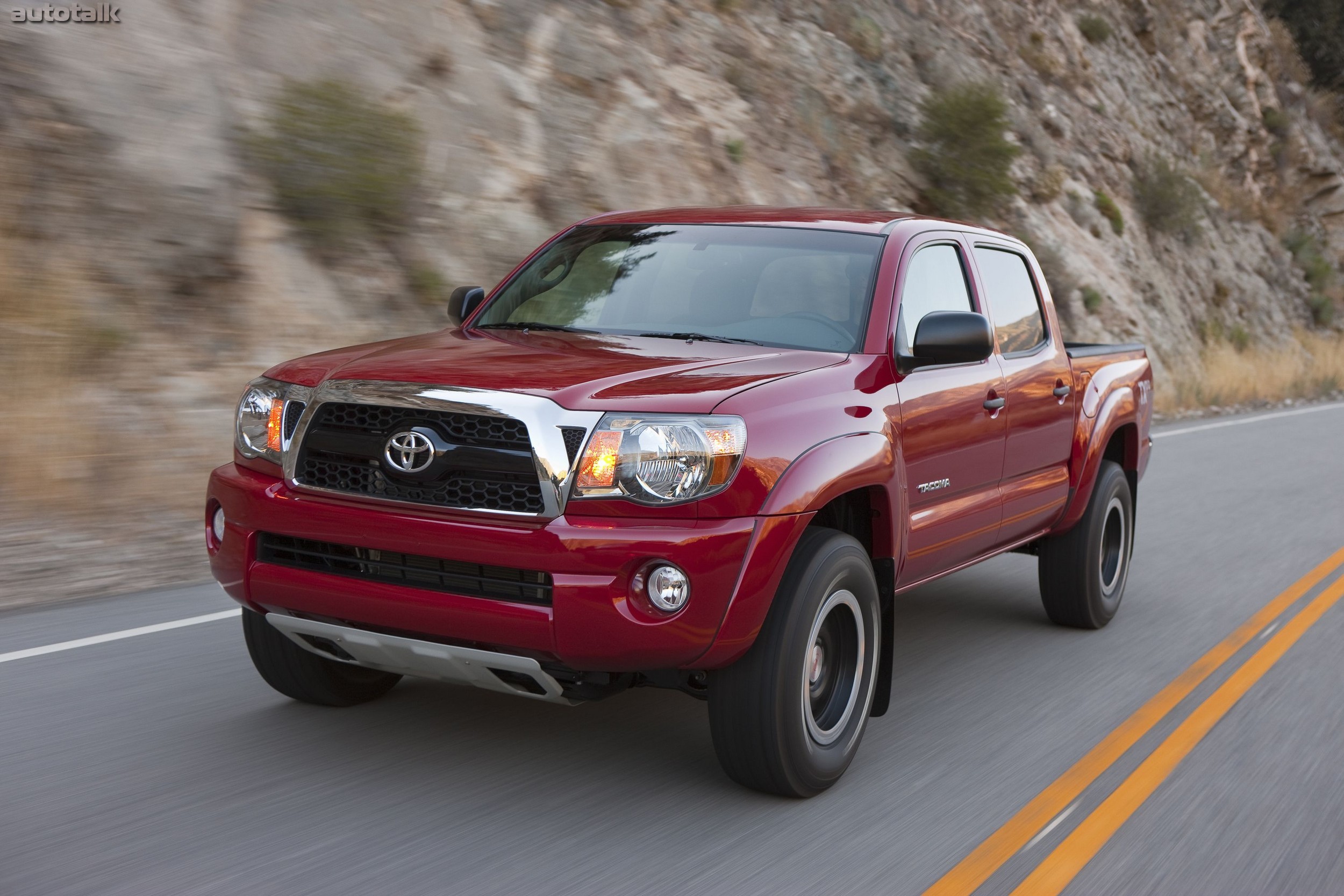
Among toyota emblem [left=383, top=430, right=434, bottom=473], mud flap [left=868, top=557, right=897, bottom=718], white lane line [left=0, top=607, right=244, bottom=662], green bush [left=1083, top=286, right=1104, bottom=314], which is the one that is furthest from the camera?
green bush [left=1083, top=286, right=1104, bottom=314]

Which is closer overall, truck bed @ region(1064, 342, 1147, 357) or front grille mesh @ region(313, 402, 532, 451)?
front grille mesh @ region(313, 402, 532, 451)

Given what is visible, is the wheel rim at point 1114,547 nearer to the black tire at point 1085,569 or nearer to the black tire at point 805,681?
the black tire at point 1085,569

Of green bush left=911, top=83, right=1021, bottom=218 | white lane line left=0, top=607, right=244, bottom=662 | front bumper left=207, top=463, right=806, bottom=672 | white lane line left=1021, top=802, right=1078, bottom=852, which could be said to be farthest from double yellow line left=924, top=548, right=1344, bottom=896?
green bush left=911, top=83, right=1021, bottom=218

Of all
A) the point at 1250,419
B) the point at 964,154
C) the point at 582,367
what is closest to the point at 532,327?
the point at 582,367

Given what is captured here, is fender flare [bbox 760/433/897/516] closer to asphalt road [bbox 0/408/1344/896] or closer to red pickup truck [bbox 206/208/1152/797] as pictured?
red pickup truck [bbox 206/208/1152/797]

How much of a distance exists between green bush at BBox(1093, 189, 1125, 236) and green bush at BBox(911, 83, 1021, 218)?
228 inches

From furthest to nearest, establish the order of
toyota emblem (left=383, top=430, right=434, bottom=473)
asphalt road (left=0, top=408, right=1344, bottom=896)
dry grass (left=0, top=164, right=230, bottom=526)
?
dry grass (left=0, top=164, right=230, bottom=526) < toyota emblem (left=383, top=430, right=434, bottom=473) < asphalt road (left=0, top=408, right=1344, bottom=896)

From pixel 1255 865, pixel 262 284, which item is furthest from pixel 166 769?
pixel 262 284

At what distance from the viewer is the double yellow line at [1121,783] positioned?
383 centimetres

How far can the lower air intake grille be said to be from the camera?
3914 millimetres

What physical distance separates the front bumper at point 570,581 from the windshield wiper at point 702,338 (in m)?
0.99

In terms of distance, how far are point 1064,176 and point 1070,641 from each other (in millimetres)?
21217

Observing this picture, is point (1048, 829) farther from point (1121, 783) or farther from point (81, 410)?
point (81, 410)

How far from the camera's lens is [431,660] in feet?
13.2
